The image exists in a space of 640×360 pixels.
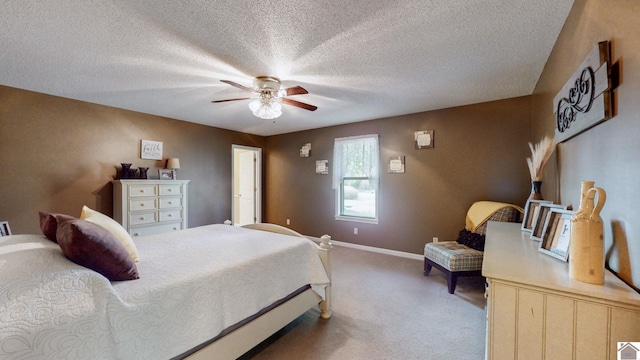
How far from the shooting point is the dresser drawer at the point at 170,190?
3983 millimetres

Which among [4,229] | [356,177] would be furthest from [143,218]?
[356,177]

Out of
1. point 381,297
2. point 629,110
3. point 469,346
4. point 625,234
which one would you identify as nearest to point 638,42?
point 629,110

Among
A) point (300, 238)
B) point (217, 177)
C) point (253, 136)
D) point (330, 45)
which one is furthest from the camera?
point (253, 136)

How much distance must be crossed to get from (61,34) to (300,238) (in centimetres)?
252

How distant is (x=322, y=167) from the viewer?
519 centimetres

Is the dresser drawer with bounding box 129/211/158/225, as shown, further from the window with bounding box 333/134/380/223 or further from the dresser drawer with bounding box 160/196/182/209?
the window with bounding box 333/134/380/223

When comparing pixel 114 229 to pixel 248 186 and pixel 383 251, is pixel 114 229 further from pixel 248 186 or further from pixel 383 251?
pixel 248 186

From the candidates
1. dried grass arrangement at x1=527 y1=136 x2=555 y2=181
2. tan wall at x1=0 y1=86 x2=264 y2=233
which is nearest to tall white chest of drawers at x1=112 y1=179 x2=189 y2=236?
tan wall at x1=0 y1=86 x2=264 y2=233

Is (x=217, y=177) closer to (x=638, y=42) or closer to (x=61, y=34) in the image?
(x=61, y=34)

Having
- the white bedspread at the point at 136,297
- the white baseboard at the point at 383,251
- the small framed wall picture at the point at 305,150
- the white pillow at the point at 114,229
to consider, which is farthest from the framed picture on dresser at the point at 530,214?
the small framed wall picture at the point at 305,150

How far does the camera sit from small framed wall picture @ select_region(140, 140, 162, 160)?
4.13 meters

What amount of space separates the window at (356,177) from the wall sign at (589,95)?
9.54 ft

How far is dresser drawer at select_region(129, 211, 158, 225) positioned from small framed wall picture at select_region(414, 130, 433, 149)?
434cm

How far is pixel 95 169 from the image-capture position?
3.67 meters
